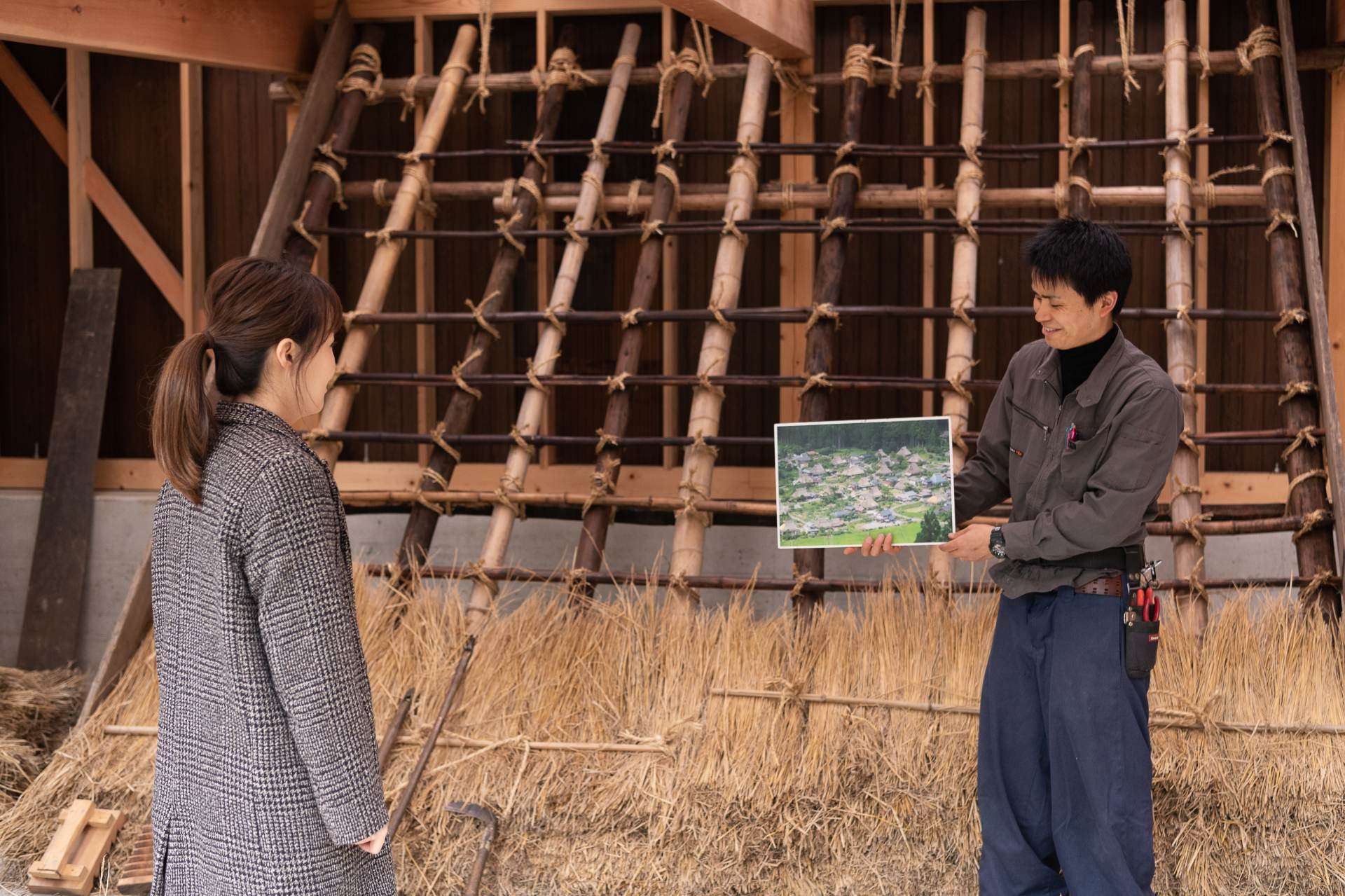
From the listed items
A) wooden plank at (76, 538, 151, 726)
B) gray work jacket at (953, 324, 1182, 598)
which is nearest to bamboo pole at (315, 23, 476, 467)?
wooden plank at (76, 538, 151, 726)

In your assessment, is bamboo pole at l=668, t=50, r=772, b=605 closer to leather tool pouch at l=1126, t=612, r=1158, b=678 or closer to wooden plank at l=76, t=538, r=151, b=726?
leather tool pouch at l=1126, t=612, r=1158, b=678

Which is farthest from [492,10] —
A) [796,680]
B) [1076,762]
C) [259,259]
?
[1076,762]

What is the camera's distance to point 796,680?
10.7ft

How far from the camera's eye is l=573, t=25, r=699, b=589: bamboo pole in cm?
385

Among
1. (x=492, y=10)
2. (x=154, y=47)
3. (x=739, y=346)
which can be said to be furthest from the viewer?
(x=739, y=346)

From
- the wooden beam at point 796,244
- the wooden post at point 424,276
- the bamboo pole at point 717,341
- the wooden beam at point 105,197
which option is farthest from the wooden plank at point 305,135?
the wooden beam at point 796,244

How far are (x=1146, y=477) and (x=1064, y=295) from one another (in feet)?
1.27

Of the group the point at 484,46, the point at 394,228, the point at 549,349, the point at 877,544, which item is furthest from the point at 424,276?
the point at 877,544

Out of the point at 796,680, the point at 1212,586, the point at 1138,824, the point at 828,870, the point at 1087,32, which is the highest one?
the point at 1087,32

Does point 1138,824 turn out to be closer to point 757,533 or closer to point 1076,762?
point 1076,762

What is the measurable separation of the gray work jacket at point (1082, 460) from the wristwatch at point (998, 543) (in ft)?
0.05

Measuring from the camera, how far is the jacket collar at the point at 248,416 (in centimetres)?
174

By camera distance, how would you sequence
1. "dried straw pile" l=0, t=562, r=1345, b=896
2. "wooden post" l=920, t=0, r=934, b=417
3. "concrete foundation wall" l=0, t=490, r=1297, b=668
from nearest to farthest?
"dried straw pile" l=0, t=562, r=1345, b=896, "wooden post" l=920, t=0, r=934, b=417, "concrete foundation wall" l=0, t=490, r=1297, b=668

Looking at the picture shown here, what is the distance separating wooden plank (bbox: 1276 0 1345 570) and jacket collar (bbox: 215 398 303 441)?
9.60ft
